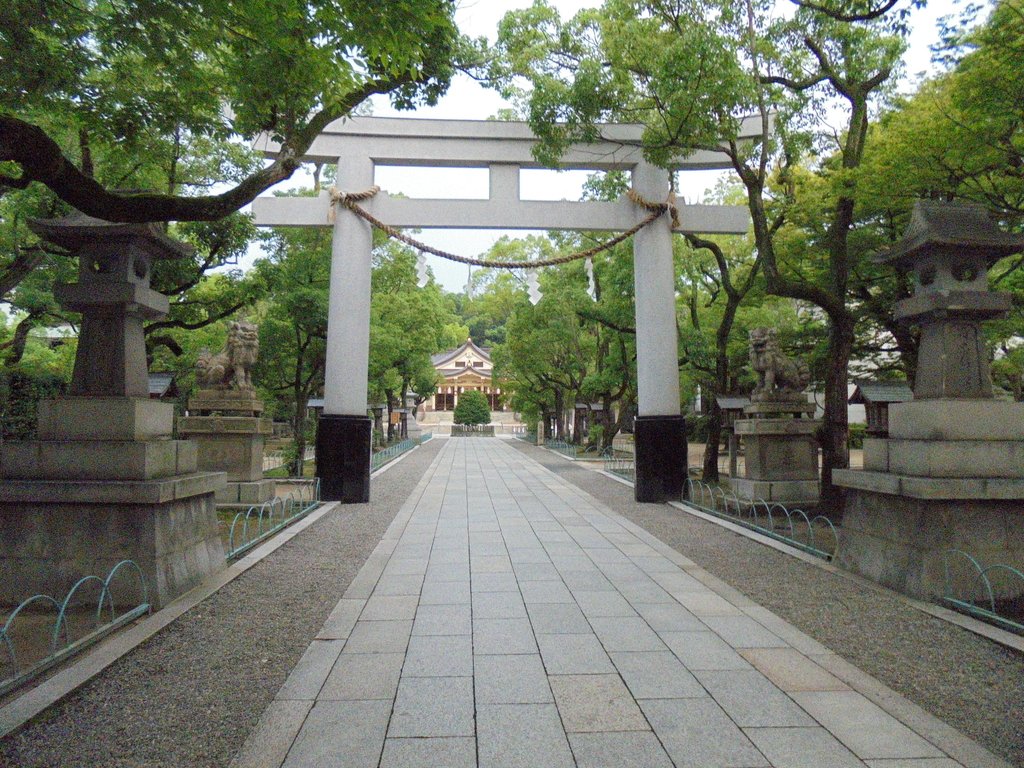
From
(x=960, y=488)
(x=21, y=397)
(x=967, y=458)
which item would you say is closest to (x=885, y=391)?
(x=967, y=458)

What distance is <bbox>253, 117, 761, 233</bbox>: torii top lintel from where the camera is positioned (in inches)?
471

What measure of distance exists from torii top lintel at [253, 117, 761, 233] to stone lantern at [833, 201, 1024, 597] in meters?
6.54

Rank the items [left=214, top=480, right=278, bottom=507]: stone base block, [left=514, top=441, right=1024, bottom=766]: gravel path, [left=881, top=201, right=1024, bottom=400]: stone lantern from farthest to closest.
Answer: [left=214, top=480, right=278, bottom=507]: stone base block < [left=881, top=201, right=1024, bottom=400]: stone lantern < [left=514, top=441, right=1024, bottom=766]: gravel path

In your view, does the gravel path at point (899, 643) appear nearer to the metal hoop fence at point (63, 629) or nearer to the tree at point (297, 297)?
the metal hoop fence at point (63, 629)

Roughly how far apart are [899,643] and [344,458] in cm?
920

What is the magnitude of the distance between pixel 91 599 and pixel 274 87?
14.1ft

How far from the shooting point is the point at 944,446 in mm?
5316

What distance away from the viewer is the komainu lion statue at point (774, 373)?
35.3ft

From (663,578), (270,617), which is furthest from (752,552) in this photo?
(270,617)

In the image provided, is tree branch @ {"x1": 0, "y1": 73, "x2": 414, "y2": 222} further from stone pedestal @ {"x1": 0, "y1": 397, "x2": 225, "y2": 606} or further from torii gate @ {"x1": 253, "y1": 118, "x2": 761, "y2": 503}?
torii gate @ {"x1": 253, "y1": 118, "x2": 761, "y2": 503}

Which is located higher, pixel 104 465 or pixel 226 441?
pixel 104 465

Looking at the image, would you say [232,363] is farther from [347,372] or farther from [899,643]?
[899,643]

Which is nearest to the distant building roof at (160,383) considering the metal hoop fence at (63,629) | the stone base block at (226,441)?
the stone base block at (226,441)


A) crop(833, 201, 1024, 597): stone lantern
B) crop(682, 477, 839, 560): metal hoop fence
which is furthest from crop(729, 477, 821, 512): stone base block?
crop(833, 201, 1024, 597): stone lantern
